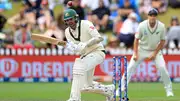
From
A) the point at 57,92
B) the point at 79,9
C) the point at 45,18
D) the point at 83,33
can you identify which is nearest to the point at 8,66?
the point at 45,18

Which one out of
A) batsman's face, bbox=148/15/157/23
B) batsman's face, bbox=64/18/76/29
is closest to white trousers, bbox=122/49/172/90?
batsman's face, bbox=148/15/157/23

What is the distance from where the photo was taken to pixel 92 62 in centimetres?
1212

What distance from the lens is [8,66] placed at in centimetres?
2038

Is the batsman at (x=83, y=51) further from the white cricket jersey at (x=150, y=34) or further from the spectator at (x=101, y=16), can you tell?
the spectator at (x=101, y=16)

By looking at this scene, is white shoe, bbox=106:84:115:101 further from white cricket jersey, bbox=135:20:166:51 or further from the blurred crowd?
the blurred crowd

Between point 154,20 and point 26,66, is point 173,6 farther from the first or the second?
point 154,20

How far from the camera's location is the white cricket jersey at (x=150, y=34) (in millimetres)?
14891

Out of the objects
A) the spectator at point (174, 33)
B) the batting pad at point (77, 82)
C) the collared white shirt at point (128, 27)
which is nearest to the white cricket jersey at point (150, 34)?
the batting pad at point (77, 82)

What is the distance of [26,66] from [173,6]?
554cm

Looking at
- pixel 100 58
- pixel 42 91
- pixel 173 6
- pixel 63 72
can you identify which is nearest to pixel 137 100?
pixel 100 58

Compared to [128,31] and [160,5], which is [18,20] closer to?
[128,31]

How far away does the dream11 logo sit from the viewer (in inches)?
800

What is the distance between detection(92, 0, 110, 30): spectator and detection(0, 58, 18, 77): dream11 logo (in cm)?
317

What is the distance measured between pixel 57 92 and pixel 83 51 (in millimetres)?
4377
